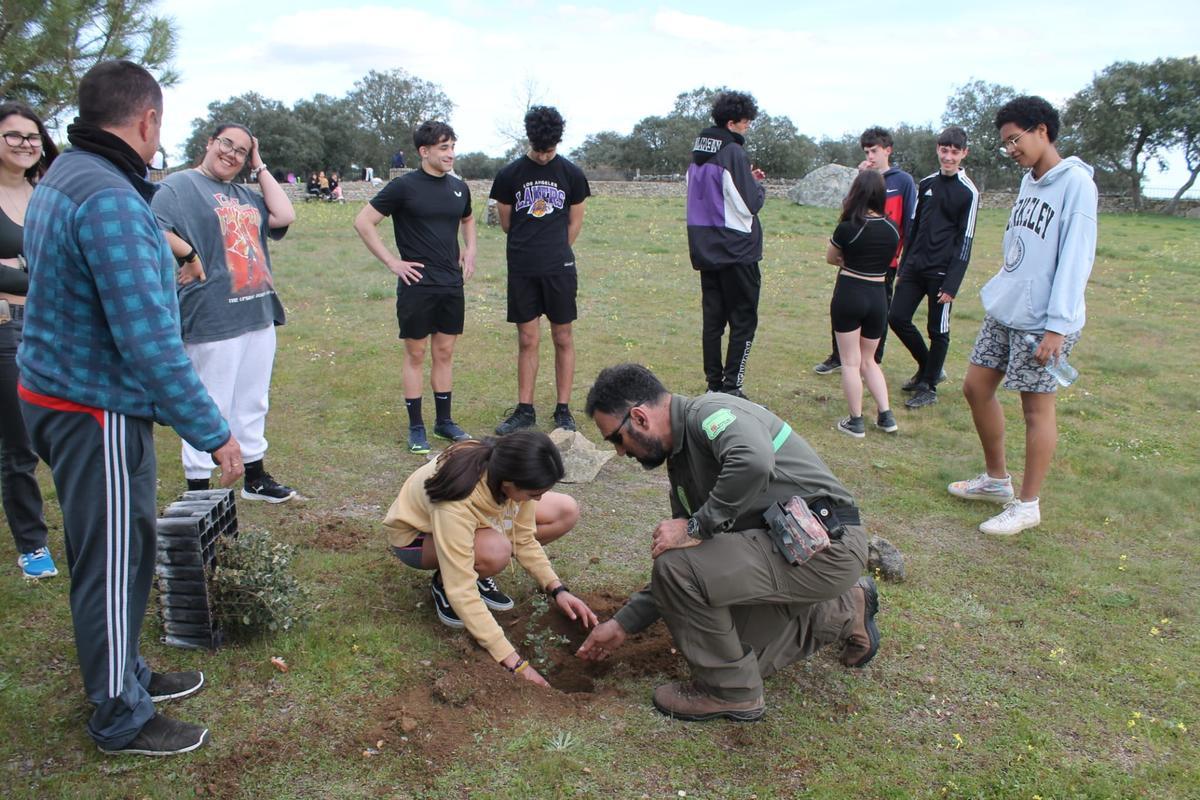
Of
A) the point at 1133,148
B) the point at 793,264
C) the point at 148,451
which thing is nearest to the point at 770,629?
the point at 148,451

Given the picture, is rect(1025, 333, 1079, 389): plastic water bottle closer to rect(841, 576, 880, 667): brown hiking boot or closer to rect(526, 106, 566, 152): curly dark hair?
rect(841, 576, 880, 667): brown hiking boot

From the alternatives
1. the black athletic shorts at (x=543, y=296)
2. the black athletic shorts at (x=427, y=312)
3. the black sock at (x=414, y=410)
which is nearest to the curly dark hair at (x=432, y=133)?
the black athletic shorts at (x=427, y=312)

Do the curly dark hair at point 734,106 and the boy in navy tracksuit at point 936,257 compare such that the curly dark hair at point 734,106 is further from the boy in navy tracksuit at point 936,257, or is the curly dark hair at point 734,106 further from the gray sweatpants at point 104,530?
the gray sweatpants at point 104,530

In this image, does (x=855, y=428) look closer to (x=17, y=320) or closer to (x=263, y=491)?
(x=263, y=491)

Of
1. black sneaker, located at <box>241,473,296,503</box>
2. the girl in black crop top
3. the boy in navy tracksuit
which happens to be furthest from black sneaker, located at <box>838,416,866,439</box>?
black sneaker, located at <box>241,473,296,503</box>

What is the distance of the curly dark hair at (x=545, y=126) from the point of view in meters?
6.07

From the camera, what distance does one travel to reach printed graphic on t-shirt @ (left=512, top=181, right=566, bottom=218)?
6.31m

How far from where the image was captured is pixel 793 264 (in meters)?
15.9

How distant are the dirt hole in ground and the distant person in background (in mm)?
3054

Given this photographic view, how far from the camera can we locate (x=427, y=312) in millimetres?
5926

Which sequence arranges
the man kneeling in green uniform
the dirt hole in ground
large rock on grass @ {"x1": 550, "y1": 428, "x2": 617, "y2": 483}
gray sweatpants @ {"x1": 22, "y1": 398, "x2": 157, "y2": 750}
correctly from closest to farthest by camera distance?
gray sweatpants @ {"x1": 22, "y1": 398, "x2": 157, "y2": 750}
the dirt hole in ground
the man kneeling in green uniform
large rock on grass @ {"x1": 550, "y1": 428, "x2": 617, "y2": 483}

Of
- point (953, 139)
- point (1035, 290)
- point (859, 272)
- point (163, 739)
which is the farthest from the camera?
point (953, 139)

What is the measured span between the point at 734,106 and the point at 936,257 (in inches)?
92.0

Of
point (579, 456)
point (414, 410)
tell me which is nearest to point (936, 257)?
point (579, 456)
